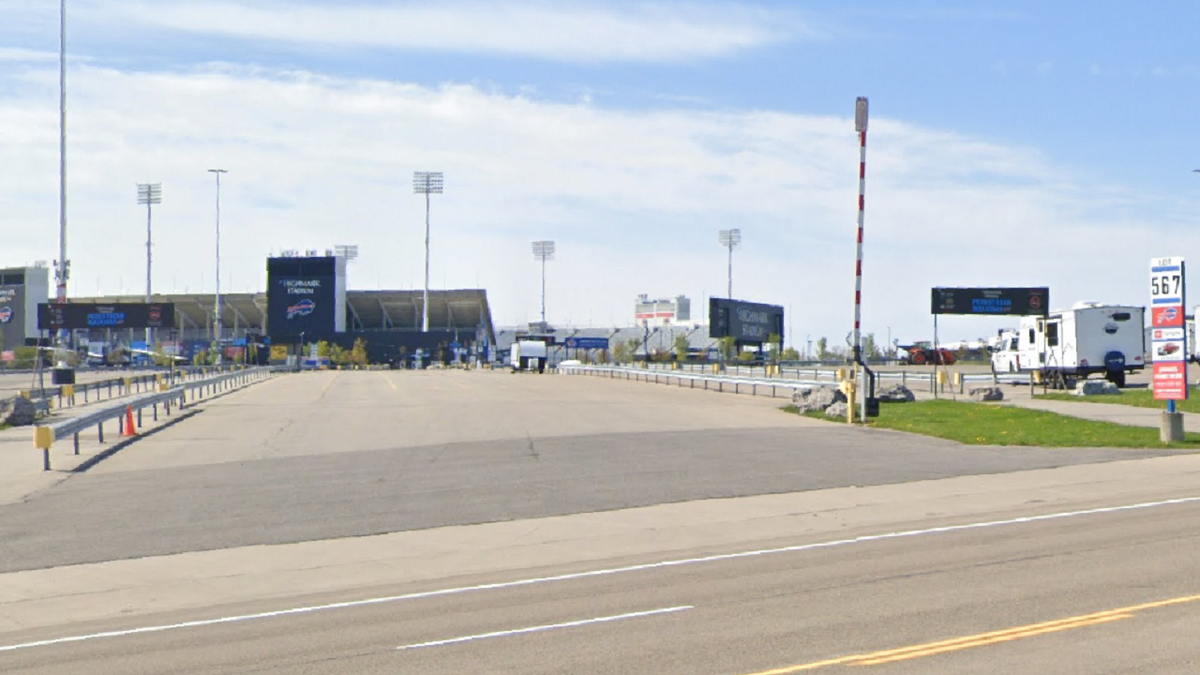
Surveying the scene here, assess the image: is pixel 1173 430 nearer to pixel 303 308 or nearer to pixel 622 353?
pixel 622 353

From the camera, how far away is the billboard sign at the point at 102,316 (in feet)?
210

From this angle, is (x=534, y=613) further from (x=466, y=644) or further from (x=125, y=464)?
(x=125, y=464)

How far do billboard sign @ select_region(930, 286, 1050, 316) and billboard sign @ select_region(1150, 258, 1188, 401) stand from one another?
93.8 feet

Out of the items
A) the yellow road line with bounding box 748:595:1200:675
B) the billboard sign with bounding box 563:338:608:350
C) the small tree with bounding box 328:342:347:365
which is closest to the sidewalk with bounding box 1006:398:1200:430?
the yellow road line with bounding box 748:595:1200:675

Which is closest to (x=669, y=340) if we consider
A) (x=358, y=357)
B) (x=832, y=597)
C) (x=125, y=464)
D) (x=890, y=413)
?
(x=358, y=357)

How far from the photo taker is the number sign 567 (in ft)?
85.4

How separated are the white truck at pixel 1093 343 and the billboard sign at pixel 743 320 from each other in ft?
115

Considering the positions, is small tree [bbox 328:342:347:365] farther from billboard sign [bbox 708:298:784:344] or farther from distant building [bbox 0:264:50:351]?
billboard sign [bbox 708:298:784:344]

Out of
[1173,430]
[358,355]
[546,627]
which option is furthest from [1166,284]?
[358,355]

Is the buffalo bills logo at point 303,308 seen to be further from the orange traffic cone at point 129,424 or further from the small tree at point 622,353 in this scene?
the orange traffic cone at point 129,424

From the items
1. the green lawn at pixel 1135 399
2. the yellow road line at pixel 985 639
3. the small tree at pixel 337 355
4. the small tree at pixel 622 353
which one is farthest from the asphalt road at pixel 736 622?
the small tree at pixel 622 353

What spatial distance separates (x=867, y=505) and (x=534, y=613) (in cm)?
818

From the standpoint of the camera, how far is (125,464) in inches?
970

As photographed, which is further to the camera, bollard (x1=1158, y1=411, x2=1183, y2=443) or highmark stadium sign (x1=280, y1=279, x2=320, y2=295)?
highmark stadium sign (x1=280, y1=279, x2=320, y2=295)
